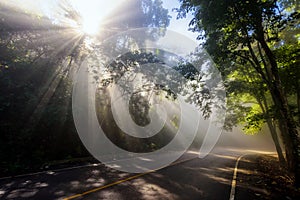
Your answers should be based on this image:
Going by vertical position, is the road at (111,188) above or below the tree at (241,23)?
below

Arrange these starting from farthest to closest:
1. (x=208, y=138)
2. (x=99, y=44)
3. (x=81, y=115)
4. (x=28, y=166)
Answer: (x=208, y=138)
(x=99, y=44)
(x=81, y=115)
(x=28, y=166)

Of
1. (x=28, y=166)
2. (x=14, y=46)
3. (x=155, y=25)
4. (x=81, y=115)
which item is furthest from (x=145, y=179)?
(x=155, y=25)

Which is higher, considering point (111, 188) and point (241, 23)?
point (241, 23)

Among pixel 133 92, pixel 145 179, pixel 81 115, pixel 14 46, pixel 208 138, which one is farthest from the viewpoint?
pixel 208 138

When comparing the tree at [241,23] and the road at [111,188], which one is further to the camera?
the tree at [241,23]

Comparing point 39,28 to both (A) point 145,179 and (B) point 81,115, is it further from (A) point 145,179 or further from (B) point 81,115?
(A) point 145,179

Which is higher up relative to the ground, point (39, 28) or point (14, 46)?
point (39, 28)

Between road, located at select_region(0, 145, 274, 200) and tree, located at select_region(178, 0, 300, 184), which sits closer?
road, located at select_region(0, 145, 274, 200)

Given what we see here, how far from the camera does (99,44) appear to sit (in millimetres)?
19422

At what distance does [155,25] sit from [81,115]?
1325cm

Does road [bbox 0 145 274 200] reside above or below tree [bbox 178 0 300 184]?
below

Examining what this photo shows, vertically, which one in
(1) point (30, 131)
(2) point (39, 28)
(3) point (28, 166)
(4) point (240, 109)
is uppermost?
(2) point (39, 28)

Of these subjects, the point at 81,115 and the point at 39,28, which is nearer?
the point at 39,28

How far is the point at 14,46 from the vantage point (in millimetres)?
13609
